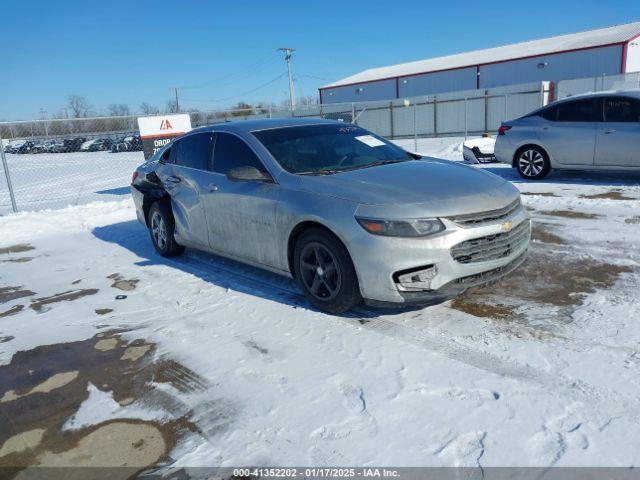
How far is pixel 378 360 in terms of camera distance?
11.2 feet

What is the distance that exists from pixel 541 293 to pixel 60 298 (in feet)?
15.4

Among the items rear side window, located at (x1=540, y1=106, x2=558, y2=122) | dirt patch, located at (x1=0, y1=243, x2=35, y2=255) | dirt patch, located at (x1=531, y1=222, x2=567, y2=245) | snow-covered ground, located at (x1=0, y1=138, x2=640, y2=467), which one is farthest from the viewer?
rear side window, located at (x1=540, y1=106, x2=558, y2=122)

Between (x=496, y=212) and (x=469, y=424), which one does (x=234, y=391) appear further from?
(x=496, y=212)

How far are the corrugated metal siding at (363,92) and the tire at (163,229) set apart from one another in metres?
40.6

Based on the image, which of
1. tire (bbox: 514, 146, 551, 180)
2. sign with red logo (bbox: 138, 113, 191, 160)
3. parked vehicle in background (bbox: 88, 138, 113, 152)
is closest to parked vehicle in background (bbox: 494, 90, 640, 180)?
tire (bbox: 514, 146, 551, 180)

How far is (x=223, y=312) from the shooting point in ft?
14.7

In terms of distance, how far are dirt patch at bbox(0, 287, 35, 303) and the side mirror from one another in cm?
277

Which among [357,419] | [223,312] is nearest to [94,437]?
[357,419]

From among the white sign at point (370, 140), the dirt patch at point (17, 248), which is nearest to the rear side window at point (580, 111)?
the white sign at point (370, 140)

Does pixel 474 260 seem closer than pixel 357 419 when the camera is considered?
No

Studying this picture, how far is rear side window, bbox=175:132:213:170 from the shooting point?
5.54 meters

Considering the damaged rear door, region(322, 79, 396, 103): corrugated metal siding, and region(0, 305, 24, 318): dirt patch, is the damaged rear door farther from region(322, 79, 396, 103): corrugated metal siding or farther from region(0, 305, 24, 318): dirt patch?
region(322, 79, 396, 103): corrugated metal siding

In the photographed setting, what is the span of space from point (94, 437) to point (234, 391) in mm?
826

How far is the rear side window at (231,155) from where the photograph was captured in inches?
191
